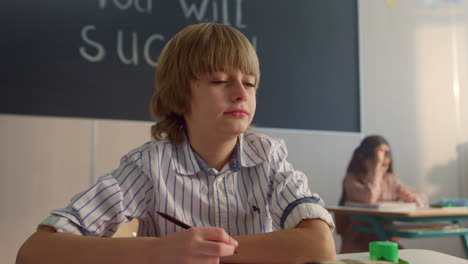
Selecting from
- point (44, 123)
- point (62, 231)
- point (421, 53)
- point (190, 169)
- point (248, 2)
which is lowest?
point (62, 231)

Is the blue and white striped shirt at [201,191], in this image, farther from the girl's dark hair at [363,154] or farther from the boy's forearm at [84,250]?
the girl's dark hair at [363,154]

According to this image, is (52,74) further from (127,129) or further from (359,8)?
(359,8)

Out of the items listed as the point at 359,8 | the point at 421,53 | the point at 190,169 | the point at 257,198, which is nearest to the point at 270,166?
the point at 257,198

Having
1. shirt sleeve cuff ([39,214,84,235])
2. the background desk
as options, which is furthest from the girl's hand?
shirt sleeve cuff ([39,214,84,235])

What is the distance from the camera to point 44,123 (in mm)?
2732

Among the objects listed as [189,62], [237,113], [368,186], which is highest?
[189,62]

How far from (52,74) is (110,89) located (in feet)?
1.16

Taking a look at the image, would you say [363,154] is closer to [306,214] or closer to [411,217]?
[411,217]

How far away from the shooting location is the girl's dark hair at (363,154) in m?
3.09

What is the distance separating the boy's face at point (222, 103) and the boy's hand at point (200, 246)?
347mm

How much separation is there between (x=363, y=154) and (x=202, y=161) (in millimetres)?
2314

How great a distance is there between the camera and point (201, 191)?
3.47 ft

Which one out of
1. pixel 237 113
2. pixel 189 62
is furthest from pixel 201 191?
pixel 189 62

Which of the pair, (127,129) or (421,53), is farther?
(421,53)
